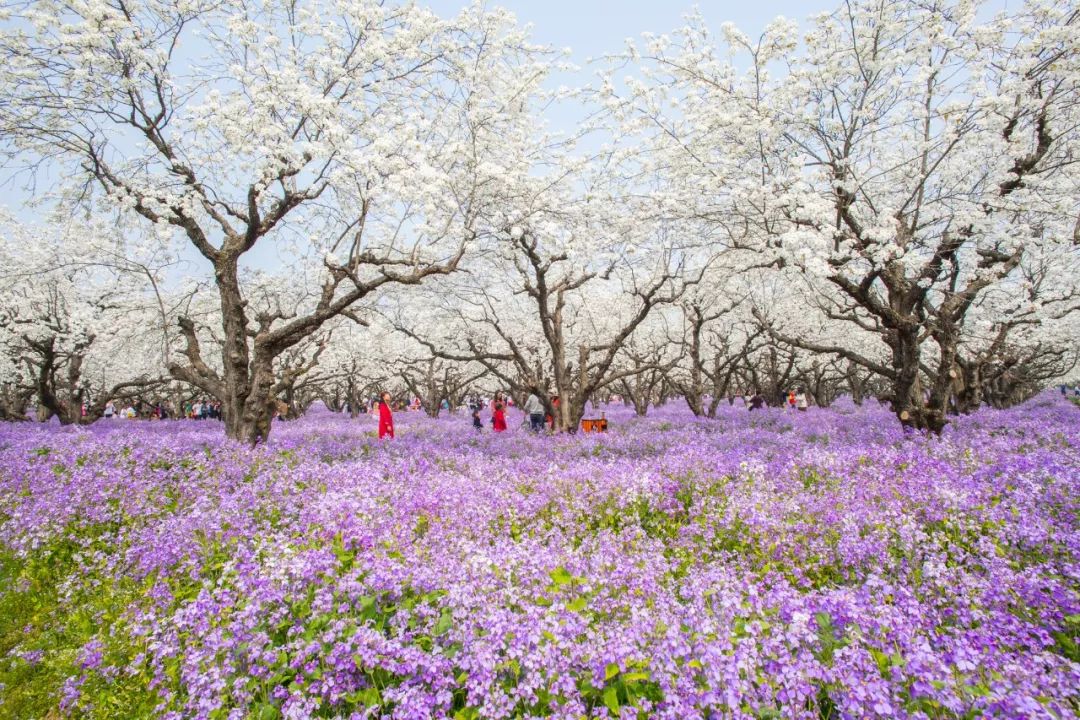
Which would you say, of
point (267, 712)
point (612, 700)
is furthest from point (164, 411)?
point (612, 700)

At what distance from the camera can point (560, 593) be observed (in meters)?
4.52

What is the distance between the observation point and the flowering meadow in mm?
3363

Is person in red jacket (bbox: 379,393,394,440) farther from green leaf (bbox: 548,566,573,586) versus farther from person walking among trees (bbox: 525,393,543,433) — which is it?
green leaf (bbox: 548,566,573,586)

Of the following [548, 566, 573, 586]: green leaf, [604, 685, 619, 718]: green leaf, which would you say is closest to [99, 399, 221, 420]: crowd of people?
[548, 566, 573, 586]: green leaf

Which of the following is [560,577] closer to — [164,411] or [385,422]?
[385,422]

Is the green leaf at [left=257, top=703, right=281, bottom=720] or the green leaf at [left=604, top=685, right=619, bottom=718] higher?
the green leaf at [left=604, top=685, right=619, bottom=718]

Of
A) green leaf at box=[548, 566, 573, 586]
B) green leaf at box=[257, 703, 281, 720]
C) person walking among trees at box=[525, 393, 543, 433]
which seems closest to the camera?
green leaf at box=[257, 703, 281, 720]

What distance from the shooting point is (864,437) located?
551 inches

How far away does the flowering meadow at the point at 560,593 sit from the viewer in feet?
11.0

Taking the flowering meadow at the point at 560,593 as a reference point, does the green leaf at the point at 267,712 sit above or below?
below

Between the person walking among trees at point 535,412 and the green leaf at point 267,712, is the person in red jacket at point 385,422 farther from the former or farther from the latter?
the green leaf at point 267,712

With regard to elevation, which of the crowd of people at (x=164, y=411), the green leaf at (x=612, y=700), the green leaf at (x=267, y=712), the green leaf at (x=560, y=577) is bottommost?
the green leaf at (x=267, y=712)

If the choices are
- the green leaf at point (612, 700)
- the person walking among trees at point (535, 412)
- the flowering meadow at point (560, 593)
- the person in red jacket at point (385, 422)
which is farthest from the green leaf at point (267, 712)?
the person walking among trees at point (535, 412)

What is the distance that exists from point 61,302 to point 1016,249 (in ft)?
102
